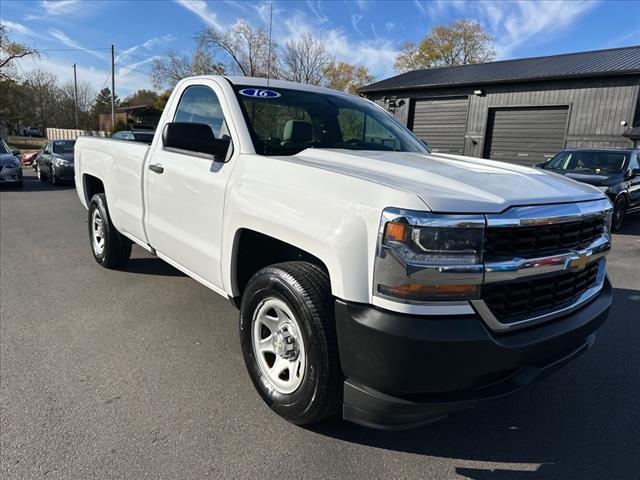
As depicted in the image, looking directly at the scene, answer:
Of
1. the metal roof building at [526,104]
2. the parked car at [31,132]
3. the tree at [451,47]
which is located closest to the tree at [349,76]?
the tree at [451,47]

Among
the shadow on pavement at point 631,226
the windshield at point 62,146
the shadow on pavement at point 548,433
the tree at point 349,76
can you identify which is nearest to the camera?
the shadow on pavement at point 548,433

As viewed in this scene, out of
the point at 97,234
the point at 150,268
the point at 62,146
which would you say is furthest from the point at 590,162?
the point at 62,146

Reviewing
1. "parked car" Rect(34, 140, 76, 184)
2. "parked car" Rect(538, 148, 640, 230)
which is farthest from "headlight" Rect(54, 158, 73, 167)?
"parked car" Rect(538, 148, 640, 230)

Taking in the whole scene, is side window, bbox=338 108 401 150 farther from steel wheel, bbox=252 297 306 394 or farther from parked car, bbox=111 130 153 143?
parked car, bbox=111 130 153 143

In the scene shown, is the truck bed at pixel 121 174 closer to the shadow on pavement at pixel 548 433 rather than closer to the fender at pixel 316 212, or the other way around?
the fender at pixel 316 212

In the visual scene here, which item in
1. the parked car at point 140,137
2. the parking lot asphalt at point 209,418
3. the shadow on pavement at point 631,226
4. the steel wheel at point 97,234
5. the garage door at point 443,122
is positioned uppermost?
the garage door at point 443,122

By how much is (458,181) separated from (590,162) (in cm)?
993

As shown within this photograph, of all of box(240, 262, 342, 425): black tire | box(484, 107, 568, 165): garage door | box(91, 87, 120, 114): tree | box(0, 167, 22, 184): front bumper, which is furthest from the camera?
box(91, 87, 120, 114): tree

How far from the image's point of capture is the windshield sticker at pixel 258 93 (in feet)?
10.6

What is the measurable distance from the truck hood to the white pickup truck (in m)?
0.01

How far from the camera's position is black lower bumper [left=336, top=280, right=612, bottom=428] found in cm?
185

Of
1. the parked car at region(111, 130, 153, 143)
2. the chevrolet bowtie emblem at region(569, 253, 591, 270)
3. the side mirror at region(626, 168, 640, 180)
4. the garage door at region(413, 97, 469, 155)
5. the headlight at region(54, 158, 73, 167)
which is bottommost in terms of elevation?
the headlight at region(54, 158, 73, 167)

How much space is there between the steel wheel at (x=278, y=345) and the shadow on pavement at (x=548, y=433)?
0.33 meters

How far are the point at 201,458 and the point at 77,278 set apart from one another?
3.55m
